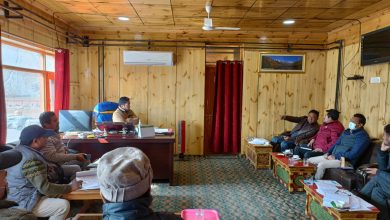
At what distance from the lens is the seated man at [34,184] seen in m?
2.03

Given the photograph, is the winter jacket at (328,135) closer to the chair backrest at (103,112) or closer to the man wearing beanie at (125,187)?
the chair backrest at (103,112)

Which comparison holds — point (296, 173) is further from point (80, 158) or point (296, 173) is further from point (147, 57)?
point (147, 57)

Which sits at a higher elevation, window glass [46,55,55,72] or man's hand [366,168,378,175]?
window glass [46,55,55,72]

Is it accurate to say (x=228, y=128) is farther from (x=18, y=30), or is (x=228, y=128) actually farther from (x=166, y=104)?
(x=18, y=30)

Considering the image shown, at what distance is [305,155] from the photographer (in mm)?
4160

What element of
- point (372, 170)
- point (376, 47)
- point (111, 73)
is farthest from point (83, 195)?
point (376, 47)

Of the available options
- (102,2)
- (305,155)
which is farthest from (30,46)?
(305,155)

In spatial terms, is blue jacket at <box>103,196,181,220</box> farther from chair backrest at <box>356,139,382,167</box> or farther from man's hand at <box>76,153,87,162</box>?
chair backrest at <box>356,139,382,167</box>

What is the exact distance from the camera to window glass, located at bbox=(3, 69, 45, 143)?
3508mm

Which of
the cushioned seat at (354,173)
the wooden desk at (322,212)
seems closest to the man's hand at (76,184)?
the wooden desk at (322,212)

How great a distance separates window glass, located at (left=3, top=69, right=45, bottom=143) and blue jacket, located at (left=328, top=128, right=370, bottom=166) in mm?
4472

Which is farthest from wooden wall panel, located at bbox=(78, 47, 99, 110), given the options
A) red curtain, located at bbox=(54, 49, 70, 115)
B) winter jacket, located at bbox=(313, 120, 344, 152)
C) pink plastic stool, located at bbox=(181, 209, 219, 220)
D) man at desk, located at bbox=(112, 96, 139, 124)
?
winter jacket, located at bbox=(313, 120, 344, 152)

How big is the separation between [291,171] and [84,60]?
4.40 m

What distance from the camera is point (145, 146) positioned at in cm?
386
